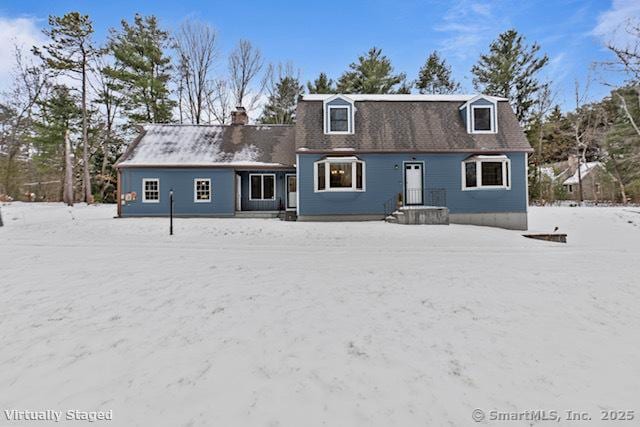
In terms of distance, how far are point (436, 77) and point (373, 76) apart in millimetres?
7828

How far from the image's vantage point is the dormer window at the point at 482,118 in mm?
14445

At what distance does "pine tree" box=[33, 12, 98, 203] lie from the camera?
20.0 metres

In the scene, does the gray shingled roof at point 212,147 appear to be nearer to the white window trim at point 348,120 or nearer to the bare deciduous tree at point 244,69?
the white window trim at point 348,120

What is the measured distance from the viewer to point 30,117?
22500 mm

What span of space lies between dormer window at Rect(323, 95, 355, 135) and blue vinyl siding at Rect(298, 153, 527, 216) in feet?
5.28

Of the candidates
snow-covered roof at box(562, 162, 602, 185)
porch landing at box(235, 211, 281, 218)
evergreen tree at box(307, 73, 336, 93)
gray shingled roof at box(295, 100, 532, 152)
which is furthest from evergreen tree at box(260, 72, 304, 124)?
snow-covered roof at box(562, 162, 602, 185)

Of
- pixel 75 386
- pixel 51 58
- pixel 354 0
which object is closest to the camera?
pixel 75 386

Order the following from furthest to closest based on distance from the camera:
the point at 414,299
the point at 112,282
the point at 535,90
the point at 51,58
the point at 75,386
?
the point at 535,90
the point at 51,58
the point at 112,282
the point at 414,299
the point at 75,386

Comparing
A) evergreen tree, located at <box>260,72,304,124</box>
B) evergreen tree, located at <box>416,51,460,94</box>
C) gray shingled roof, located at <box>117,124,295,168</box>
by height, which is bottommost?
gray shingled roof, located at <box>117,124,295,168</box>

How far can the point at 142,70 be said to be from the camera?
23.5 metres

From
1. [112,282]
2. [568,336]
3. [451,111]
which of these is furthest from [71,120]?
[568,336]

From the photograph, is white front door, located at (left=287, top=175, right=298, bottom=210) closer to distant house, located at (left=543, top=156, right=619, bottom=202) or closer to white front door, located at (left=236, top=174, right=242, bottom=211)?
white front door, located at (left=236, top=174, right=242, bottom=211)

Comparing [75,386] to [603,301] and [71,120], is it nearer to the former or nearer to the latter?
[603,301]

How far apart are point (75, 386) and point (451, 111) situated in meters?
16.8
